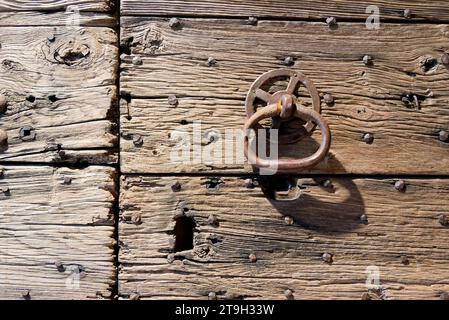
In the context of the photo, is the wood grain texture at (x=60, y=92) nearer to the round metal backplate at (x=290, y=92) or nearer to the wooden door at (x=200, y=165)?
the wooden door at (x=200, y=165)

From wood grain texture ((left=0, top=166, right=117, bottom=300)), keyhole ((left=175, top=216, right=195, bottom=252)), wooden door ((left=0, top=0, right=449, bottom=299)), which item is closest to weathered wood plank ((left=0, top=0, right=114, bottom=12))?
wooden door ((left=0, top=0, right=449, bottom=299))

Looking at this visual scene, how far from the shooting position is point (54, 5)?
5.57 ft

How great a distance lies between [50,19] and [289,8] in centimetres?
61

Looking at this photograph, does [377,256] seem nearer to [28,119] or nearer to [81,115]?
[81,115]

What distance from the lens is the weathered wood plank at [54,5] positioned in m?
1.69

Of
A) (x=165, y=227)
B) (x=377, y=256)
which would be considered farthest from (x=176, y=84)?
(x=377, y=256)

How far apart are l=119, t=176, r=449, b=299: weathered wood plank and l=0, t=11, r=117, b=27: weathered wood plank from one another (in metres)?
0.41

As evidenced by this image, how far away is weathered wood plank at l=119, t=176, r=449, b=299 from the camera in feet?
5.52

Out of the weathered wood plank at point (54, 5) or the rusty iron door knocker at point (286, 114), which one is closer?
the rusty iron door knocker at point (286, 114)

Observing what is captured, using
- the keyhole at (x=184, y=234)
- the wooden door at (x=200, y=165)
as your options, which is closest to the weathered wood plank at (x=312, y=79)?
the wooden door at (x=200, y=165)

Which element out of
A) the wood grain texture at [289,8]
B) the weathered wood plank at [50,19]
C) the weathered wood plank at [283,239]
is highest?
the wood grain texture at [289,8]

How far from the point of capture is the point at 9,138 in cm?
169

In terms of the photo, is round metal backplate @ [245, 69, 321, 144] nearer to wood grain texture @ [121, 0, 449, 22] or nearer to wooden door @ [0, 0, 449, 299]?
wooden door @ [0, 0, 449, 299]

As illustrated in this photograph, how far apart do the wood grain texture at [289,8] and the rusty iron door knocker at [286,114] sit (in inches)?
6.4
